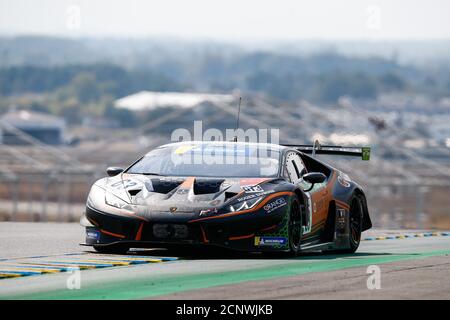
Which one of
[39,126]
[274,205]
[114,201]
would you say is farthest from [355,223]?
[39,126]

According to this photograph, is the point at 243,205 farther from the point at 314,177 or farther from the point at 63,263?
the point at 63,263

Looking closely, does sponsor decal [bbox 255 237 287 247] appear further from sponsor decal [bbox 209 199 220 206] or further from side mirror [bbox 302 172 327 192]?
side mirror [bbox 302 172 327 192]

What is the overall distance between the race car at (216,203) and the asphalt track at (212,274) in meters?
0.20

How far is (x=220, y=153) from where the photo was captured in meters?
14.2

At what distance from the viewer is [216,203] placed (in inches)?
514

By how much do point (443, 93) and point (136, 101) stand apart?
49795mm

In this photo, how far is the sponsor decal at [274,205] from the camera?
13148 mm

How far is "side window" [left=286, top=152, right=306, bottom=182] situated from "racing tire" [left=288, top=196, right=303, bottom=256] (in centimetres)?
51

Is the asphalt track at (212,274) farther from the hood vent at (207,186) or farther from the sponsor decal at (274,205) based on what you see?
the hood vent at (207,186)

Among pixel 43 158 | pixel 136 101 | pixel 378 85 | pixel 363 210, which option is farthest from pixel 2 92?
pixel 363 210

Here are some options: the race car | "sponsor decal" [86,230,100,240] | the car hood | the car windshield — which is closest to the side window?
the race car

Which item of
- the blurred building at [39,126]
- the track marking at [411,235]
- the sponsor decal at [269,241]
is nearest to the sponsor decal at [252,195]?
the sponsor decal at [269,241]

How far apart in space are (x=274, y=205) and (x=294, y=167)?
1.32 meters

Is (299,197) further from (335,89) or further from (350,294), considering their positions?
(335,89)
